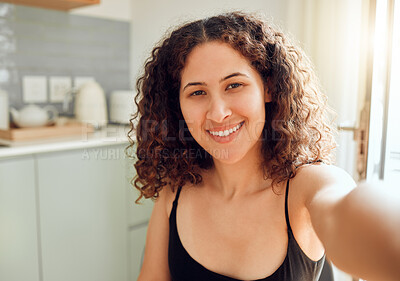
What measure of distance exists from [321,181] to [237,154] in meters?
0.23

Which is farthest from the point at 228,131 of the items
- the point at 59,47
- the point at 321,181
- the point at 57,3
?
the point at 59,47

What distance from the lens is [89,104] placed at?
2.45m

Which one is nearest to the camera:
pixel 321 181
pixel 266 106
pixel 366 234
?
pixel 366 234

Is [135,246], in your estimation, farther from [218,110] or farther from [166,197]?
[218,110]

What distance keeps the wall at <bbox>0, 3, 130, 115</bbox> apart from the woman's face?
1642 mm

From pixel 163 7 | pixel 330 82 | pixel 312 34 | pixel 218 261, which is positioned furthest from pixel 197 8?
pixel 218 261

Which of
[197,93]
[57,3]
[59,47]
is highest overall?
[57,3]

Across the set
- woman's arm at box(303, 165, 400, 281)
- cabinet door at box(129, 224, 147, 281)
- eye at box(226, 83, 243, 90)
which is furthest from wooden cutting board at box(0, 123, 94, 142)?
woman's arm at box(303, 165, 400, 281)

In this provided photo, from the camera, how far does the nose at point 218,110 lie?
3.13 feet

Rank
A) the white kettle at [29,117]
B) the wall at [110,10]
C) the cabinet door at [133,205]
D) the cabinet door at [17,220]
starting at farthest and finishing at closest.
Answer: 1. the wall at [110,10]
2. the cabinet door at [133,205]
3. the white kettle at [29,117]
4. the cabinet door at [17,220]

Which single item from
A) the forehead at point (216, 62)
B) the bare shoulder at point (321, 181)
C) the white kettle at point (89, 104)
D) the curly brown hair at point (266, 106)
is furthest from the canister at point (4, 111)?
the bare shoulder at point (321, 181)

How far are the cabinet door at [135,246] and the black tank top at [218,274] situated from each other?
126 centimetres

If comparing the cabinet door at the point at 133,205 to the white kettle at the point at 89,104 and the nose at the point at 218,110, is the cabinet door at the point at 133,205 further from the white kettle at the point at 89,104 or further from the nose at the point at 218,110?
the nose at the point at 218,110

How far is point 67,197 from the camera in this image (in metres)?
1.98
